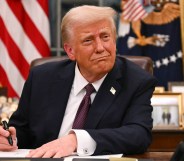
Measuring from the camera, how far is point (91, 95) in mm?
2695

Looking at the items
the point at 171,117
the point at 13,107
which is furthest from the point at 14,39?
the point at 171,117

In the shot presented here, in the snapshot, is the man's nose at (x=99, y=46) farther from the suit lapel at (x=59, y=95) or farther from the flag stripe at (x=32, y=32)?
the flag stripe at (x=32, y=32)

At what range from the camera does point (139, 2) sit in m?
5.08

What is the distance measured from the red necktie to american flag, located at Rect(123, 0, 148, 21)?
97.9 inches

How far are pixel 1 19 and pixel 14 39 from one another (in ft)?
0.79

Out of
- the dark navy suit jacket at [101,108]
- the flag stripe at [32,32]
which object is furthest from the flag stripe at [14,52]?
the dark navy suit jacket at [101,108]

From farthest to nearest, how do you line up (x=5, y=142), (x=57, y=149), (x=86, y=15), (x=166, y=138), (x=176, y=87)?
(x=176, y=87), (x=166, y=138), (x=86, y=15), (x=5, y=142), (x=57, y=149)

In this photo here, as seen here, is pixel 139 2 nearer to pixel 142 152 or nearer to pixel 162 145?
pixel 162 145

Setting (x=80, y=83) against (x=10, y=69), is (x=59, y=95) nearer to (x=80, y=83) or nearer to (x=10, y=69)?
(x=80, y=83)

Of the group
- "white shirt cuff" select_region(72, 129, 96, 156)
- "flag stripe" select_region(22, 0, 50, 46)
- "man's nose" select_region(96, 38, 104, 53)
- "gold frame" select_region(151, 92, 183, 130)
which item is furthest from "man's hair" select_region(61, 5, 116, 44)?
"flag stripe" select_region(22, 0, 50, 46)

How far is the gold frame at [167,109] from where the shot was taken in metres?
4.14

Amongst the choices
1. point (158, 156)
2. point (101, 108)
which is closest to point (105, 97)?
point (101, 108)

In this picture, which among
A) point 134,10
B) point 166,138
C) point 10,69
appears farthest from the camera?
point 10,69

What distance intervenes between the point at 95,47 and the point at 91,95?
0.27m
